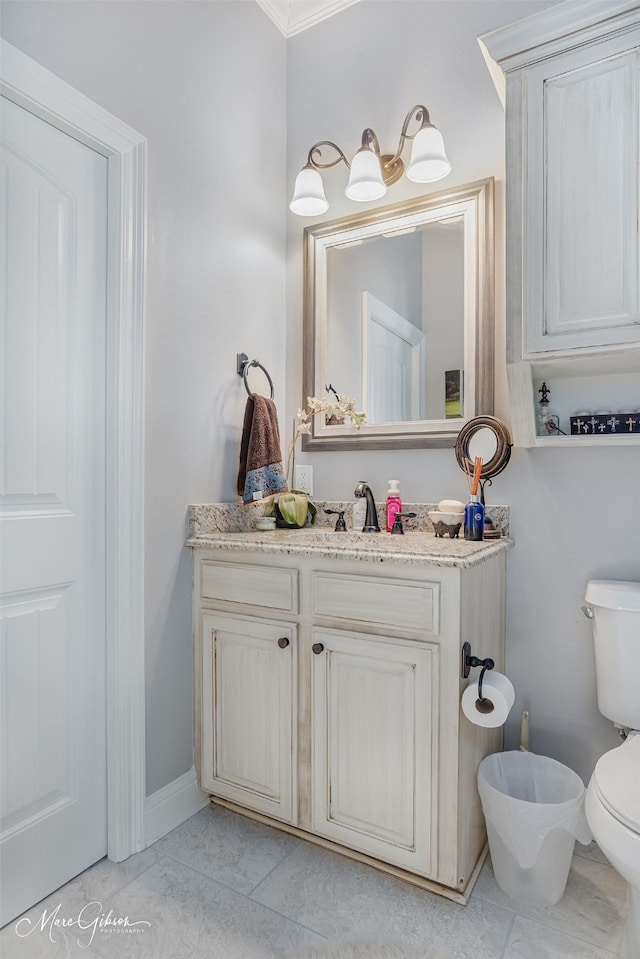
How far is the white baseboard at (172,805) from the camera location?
5.25ft

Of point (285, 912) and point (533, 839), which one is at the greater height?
point (533, 839)

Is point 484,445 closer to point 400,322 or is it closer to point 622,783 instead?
point 400,322

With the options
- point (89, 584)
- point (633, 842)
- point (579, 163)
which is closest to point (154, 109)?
point (579, 163)

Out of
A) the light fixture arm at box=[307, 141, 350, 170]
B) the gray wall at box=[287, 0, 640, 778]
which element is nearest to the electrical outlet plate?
the gray wall at box=[287, 0, 640, 778]

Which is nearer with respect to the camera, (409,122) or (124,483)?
(124,483)

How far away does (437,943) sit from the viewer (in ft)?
4.09

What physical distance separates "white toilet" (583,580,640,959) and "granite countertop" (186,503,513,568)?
0.33 metres

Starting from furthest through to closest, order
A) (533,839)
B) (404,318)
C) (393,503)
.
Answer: (404,318) → (393,503) → (533,839)

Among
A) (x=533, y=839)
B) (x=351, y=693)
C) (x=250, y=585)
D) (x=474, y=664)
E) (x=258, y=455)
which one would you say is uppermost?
(x=258, y=455)

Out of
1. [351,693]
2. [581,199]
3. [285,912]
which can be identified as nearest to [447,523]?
[351,693]

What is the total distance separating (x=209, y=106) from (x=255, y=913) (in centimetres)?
238

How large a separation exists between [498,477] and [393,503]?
0.35 metres

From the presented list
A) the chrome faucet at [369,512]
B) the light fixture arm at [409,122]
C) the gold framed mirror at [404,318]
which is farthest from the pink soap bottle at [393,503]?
the light fixture arm at [409,122]

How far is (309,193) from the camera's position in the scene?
196 cm
